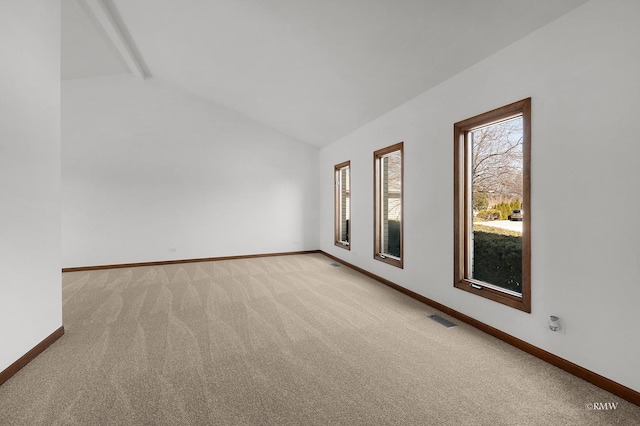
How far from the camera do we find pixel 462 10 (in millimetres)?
2207

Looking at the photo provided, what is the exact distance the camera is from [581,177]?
1953mm

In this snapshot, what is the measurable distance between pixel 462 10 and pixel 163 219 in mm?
6029

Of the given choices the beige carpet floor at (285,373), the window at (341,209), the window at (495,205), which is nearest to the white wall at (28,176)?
the beige carpet floor at (285,373)

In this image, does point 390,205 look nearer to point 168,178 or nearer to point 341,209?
point 341,209

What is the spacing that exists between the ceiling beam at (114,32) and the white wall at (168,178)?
2.43ft

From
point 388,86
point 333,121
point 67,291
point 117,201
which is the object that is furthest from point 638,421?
point 117,201

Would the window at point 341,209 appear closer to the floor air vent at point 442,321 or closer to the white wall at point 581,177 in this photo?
the floor air vent at point 442,321

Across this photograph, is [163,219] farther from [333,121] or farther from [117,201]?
[333,121]

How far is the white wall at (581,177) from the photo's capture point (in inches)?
68.1

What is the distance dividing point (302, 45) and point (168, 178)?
4.20 metres

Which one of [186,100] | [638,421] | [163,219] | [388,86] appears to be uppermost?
[186,100]

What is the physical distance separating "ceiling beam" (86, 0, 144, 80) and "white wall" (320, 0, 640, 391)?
181 inches

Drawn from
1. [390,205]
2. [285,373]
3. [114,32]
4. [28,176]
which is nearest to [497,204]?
[390,205]

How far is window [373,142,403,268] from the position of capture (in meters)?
4.45
